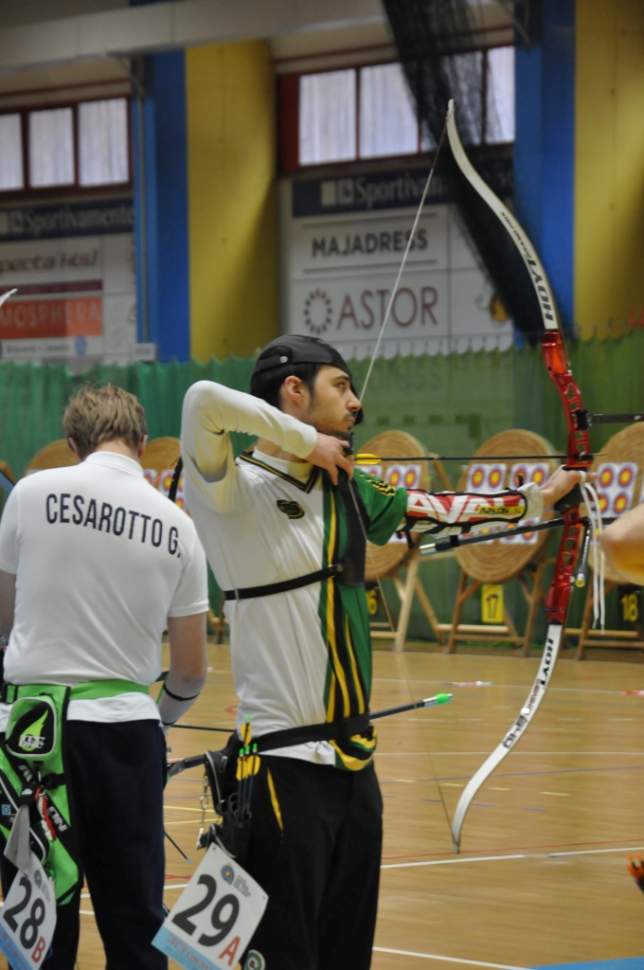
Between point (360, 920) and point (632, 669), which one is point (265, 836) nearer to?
point (360, 920)

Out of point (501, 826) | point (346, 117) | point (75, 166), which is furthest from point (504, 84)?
point (501, 826)

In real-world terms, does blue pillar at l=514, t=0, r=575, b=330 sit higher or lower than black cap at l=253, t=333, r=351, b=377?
higher

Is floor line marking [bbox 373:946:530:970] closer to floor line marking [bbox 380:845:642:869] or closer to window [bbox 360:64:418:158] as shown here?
floor line marking [bbox 380:845:642:869]

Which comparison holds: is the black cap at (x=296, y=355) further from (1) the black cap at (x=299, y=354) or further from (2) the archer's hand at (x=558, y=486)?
(2) the archer's hand at (x=558, y=486)

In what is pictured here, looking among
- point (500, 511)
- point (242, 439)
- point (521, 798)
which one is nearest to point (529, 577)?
point (242, 439)

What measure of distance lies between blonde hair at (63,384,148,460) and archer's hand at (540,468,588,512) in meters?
0.70

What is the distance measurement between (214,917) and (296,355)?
810 mm

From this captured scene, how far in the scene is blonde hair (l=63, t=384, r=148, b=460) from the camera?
107 inches

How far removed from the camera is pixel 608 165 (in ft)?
40.6

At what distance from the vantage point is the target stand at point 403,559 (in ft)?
34.4

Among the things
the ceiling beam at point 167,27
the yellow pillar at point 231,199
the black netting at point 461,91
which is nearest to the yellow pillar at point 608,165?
the black netting at point 461,91

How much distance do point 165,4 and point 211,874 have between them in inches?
483

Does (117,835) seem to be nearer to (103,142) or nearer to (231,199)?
(231,199)

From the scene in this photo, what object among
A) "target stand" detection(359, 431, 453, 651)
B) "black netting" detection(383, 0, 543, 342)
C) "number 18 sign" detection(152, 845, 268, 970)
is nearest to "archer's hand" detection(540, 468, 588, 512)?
"number 18 sign" detection(152, 845, 268, 970)
